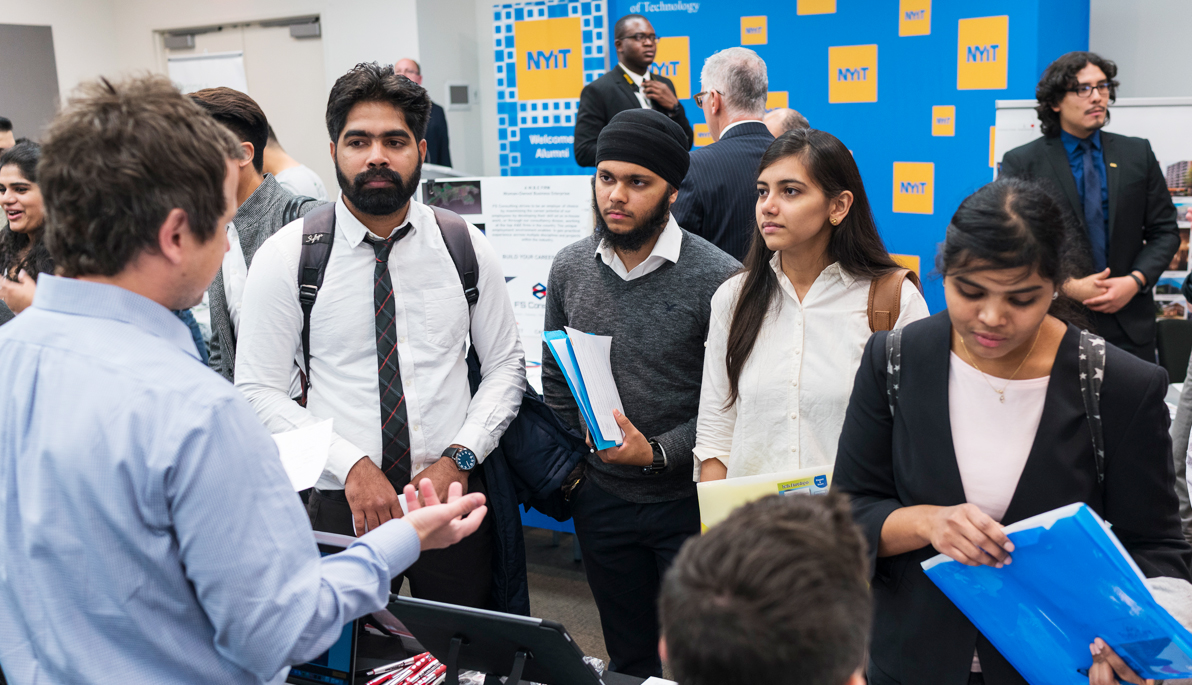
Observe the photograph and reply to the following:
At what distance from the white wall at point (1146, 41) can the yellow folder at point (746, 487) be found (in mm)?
4770

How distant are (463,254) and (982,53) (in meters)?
4.17

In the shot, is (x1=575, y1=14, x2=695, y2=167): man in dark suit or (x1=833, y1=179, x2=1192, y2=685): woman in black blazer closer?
(x1=833, y1=179, x2=1192, y2=685): woman in black blazer

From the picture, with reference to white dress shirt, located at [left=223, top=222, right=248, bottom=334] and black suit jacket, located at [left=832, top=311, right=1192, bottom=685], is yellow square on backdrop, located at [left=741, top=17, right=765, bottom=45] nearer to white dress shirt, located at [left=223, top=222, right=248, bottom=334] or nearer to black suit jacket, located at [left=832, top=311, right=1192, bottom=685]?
white dress shirt, located at [left=223, top=222, right=248, bottom=334]

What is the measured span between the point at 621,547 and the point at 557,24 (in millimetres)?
5261

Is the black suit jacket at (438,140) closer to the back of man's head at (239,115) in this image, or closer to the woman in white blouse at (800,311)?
the back of man's head at (239,115)

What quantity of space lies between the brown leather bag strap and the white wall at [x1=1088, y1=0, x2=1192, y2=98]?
14.5 ft

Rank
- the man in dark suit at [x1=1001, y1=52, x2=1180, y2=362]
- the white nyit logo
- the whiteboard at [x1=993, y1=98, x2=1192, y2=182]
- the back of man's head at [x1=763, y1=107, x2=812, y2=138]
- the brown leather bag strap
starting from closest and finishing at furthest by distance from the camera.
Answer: the brown leather bag strap < the man in dark suit at [x1=1001, y1=52, x2=1180, y2=362] < the back of man's head at [x1=763, y1=107, x2=812, y2=138] < the whiteboard at [x1=993, y1=98, x2=1192, y2=182] < the white nyit logo

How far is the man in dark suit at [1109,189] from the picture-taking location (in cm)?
377

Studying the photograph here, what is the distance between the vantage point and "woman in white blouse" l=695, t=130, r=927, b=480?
1797mm

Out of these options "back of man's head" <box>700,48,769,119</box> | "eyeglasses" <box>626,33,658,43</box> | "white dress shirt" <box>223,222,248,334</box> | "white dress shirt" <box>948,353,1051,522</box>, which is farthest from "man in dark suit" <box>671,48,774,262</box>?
"eyeglasses" <box>626,33,658,43</box>

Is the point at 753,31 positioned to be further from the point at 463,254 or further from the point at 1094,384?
the point at 1094,384

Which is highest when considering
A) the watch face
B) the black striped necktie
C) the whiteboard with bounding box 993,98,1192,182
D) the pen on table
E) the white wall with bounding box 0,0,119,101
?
the white wall with bounding box 0,0,119,101

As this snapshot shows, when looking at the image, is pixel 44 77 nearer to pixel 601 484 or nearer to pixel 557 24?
pixel 557 24

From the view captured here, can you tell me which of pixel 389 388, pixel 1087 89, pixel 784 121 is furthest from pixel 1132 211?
pixel 389 388
